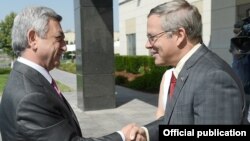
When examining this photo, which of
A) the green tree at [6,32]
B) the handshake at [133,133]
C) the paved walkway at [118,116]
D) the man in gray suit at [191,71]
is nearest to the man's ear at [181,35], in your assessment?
the man in gray suit at [191,71]

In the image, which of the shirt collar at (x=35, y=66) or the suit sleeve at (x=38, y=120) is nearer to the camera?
the suit sleeve at (x=38, y=120)

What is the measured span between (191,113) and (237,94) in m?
0.28

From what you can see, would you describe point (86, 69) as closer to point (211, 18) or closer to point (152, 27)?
point (211, 18)

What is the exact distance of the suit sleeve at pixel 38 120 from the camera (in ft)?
7.00

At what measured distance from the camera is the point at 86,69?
10125 millimetres

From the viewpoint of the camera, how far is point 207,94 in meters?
2.16

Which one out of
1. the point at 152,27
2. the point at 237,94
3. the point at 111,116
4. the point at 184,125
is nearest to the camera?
the point at 237,94

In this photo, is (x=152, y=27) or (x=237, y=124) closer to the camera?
(x=237, y=124)

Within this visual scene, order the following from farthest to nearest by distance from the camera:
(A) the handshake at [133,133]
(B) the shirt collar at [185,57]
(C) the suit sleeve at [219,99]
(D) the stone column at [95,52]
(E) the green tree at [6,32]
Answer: (E) the green tree at [6,32] → (D) the stone column at [95,52] → (A) the handshake at [133,133] → (B) the shirt collar at [185,57] → (C) the suit sleeve at [219,99]

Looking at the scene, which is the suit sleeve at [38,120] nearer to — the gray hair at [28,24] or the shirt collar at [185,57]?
the gray hair at [28,24]

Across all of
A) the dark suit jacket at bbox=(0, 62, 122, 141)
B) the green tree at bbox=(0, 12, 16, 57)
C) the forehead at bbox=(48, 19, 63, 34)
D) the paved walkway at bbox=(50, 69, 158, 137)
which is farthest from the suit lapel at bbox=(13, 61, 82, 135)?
the green tree at bbox=(0, 12, 16, 57)

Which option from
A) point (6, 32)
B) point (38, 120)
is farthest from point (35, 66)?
point (6, 32)

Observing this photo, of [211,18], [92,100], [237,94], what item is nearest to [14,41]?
[237,94]

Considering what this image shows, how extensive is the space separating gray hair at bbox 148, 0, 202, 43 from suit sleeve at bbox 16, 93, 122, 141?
849 mm
